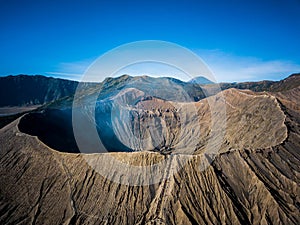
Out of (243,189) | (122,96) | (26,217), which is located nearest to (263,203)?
(243,189)

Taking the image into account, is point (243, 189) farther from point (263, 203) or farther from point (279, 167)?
point (279, 167)

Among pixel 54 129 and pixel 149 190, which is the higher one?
pixel 54 129

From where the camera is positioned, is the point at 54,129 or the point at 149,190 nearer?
the point at 149,190

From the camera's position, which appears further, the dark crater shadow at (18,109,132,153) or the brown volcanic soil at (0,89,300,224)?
the dark crater shadow at (18,109,132,153)

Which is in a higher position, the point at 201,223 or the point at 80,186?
the point at 80,186
